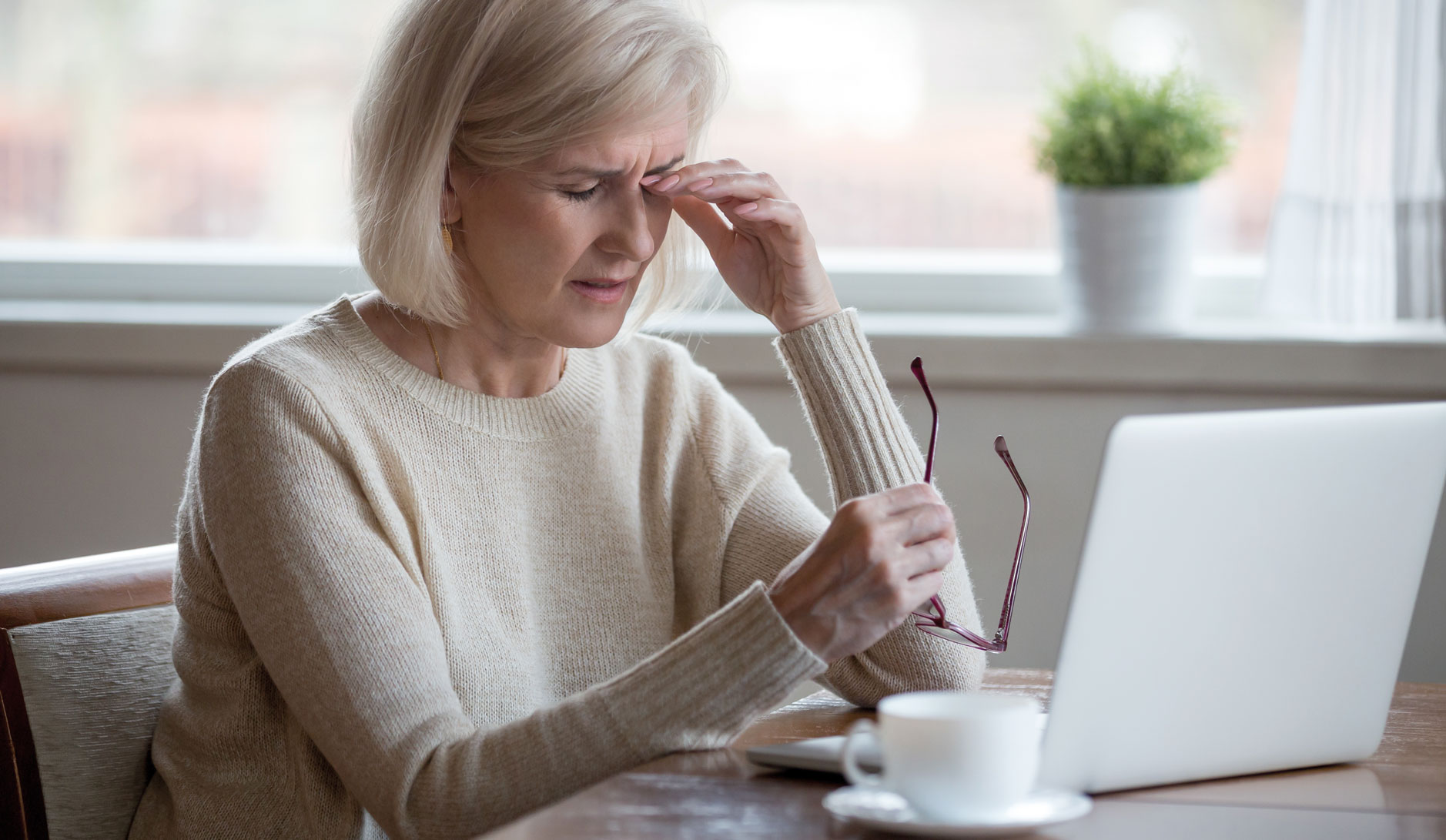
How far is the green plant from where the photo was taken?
1975mm

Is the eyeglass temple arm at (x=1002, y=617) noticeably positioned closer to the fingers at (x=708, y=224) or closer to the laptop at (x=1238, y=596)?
the laptop at (x=1238, y=596)

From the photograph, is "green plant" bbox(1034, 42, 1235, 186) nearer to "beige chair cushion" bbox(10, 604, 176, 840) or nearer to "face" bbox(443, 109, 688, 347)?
"face" bbox(443, 109, 688, 347)

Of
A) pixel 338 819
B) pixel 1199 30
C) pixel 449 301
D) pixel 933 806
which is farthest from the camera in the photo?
pixel 1199 30

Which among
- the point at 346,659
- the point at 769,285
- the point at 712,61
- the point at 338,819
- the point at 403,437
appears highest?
the point at 712,61

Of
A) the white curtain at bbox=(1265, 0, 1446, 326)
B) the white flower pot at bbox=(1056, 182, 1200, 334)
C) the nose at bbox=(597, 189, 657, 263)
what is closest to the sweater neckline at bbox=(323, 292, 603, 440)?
the nose at bbox=(597, 189, 657, 263)

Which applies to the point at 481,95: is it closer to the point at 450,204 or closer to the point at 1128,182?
the point at 450,204

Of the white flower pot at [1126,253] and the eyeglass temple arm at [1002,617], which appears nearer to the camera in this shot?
the eyeglass temple arm at [1002,617]

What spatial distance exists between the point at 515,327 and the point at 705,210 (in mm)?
264

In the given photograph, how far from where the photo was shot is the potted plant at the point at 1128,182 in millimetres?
1977

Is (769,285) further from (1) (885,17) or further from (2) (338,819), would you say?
(1) (885,17)

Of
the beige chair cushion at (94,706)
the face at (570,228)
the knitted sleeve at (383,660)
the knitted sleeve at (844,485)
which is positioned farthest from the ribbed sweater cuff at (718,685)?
the beige chair cushion at (94,706)

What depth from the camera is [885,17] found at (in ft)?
7.37

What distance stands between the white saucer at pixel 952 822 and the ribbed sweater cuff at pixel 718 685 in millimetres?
170

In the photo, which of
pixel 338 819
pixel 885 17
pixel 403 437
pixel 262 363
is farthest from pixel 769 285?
pixel 885 17
